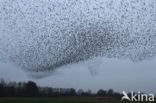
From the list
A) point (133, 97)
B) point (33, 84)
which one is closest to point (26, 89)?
point (33, 84)

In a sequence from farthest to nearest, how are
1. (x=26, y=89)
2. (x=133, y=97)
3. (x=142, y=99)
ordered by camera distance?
(x=26, y=89) → (x=133, y=97) → (x=142, y=99)

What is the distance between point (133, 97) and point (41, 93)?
52898mm

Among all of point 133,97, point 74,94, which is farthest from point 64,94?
point 133,97

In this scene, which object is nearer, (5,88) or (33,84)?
(5,88)

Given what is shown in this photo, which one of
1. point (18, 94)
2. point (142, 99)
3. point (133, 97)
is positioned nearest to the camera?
point (142, 99)

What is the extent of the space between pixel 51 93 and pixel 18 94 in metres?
10.5

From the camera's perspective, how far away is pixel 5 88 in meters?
112

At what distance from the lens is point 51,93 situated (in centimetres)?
11325

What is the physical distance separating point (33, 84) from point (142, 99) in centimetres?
6682

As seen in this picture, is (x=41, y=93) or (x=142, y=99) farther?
(x=41, y=93)

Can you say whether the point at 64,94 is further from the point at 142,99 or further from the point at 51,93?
the point at 142,99

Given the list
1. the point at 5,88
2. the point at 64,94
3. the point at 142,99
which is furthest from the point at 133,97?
the point at 5,88

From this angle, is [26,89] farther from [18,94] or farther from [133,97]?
[133,97]

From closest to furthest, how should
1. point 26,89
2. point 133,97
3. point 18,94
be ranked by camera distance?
1. point 133,97
2. point 18,94
3. point 26,89
